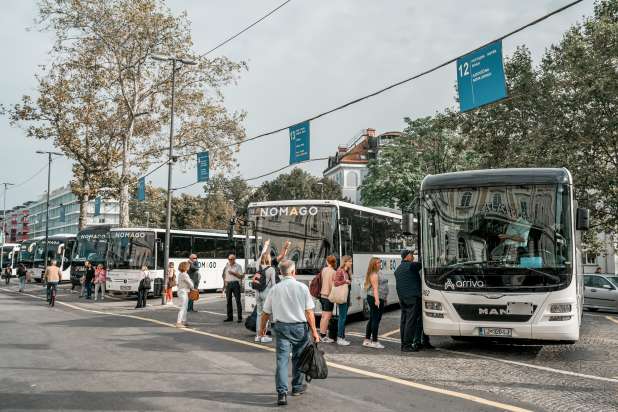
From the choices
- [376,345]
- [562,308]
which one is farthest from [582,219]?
[376,345]

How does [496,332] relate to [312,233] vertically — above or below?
below

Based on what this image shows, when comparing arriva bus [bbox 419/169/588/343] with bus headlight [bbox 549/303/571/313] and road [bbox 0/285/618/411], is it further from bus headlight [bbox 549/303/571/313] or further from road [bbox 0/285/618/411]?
road [bbox 0/285/618/411]

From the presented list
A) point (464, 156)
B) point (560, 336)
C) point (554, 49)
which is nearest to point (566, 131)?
point (554, 49)

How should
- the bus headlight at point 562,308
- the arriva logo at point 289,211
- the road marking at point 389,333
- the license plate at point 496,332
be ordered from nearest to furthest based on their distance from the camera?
the bus headlight at point 562,308 < the license plate at point 496,332 < the road marking at point 389,333 < the arriva logo at point 289,211

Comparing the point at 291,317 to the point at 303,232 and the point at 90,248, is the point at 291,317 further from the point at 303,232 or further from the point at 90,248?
the point at 90,248

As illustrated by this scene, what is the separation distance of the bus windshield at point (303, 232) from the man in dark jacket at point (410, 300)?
3509 mm

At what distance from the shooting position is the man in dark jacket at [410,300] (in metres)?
11.5

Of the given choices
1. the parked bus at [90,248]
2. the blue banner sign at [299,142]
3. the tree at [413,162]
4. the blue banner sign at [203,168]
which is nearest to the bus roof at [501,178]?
the blue banner sign at [299,142]

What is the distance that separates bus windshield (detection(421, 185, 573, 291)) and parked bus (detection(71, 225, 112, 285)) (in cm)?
2181

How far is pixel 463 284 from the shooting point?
10859mm

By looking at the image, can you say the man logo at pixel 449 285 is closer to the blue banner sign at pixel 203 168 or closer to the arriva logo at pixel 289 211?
the arriva logo at pixel 289 211

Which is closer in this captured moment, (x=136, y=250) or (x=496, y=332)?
(x=496, y=332)

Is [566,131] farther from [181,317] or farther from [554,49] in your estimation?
[181,317]

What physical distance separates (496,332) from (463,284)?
3.19 feet
